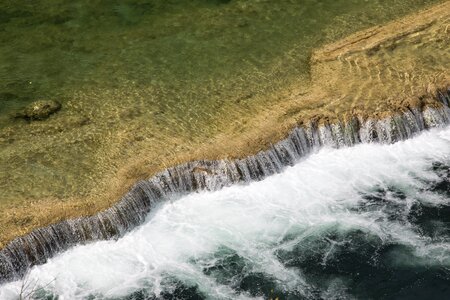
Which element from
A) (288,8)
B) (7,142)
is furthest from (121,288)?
(288,8)

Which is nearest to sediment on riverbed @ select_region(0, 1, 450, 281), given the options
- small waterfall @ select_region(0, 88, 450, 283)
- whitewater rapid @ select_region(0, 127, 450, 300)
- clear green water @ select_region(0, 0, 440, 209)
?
small waterfall @ select_region(0, 88, 450, 283)

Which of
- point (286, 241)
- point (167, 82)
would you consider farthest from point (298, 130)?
point (167, 82)

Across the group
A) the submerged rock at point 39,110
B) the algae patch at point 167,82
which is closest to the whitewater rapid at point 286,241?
the algae patch at point 167,82

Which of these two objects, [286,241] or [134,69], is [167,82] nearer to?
[134,69]

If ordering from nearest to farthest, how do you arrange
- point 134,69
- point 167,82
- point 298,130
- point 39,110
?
1. point 298,130
2. point 39,110
3. point 167,82
4. point 134,69

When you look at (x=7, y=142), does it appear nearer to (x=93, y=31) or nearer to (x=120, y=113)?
(x=120, y=113)

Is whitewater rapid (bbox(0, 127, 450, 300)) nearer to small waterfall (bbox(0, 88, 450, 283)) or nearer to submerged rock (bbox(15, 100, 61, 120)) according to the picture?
small waterfall (bbox(0, 88, 450, 283))
